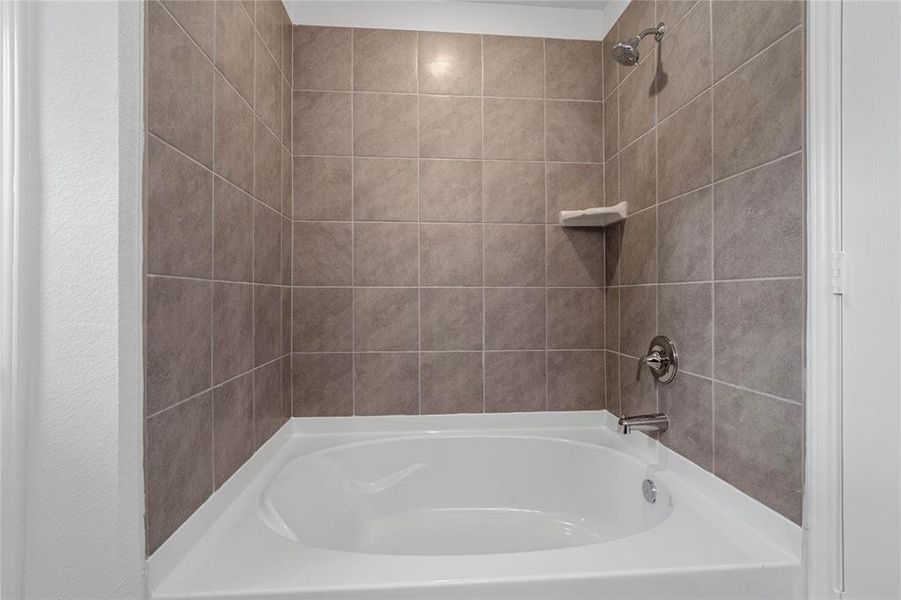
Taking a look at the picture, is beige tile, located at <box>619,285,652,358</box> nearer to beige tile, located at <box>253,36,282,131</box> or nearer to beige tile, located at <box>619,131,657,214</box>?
beige tile, located at <box>619,131,657,214</box>

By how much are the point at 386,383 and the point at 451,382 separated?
263mm

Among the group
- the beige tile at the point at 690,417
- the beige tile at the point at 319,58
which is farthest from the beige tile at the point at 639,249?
the beige tile at the point at 319,58

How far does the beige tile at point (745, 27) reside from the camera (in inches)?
38.8

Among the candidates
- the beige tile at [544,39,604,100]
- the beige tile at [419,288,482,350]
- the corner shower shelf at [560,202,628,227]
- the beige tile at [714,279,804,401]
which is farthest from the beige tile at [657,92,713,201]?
the beige tile at [419,288,482,350]

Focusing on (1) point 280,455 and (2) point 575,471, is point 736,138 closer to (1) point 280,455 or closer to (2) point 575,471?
(2) point 575,471

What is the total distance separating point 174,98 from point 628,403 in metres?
1.65

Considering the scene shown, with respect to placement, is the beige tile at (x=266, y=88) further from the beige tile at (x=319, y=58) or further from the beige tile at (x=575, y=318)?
the beige tile at (x=575, y=318)

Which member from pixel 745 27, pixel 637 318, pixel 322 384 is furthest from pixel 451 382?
pixel 745 27

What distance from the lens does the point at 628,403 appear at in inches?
68.4

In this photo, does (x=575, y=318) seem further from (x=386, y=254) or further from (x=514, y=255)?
(x=386, y=254)

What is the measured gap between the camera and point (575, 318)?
6.40 feet

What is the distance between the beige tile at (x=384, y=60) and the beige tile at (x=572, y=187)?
0.68 meters

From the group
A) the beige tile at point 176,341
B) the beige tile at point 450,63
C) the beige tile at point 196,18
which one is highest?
the beige tile at point 450,63

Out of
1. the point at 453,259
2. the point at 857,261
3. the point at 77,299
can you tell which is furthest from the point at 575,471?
the point at 77,299
